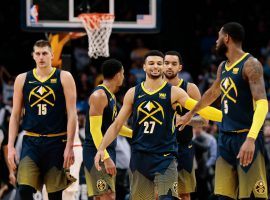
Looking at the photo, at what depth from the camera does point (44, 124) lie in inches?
395

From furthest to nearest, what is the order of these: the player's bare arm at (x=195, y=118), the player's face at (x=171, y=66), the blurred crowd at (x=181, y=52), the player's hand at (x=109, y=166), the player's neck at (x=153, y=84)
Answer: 1. the blurred crowd at (x=181, y=52)
2. the player's face at (x=171, y=66)
3. the player's bare arm at (x=195, y=118)
4. the player's hand at (x=109, y=166)
5. the player's neck at (x=153, y=84)

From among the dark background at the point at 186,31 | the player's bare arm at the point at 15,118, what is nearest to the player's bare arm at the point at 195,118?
the player's bare arm at the point at 15,118

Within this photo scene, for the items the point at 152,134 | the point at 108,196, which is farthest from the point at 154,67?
the point at 108,196

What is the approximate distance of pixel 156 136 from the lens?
967 cm

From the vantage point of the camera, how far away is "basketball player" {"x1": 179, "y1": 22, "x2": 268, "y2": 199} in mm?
8992

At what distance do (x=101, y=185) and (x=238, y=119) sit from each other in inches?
97.4

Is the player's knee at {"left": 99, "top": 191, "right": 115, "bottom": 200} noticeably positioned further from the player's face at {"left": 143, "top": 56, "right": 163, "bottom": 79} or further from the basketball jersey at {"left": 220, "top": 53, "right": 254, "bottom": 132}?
the basketball jersey at {"left": 220, "top": 53, "right": 254, "bottom": 132}

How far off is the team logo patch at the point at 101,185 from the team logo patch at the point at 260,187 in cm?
246

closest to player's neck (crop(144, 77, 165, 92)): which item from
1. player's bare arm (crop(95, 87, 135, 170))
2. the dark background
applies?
player's bare arm (crop(95, 87, 135, 170))

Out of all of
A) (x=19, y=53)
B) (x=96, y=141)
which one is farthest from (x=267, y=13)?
(x=96, y=141)

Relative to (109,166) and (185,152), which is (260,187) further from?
(185,152)

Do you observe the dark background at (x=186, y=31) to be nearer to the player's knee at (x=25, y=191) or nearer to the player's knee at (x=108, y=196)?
the player's knee at (x=108, y=196)

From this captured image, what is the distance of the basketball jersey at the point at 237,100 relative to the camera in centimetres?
907

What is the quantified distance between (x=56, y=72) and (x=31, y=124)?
2.25ft
